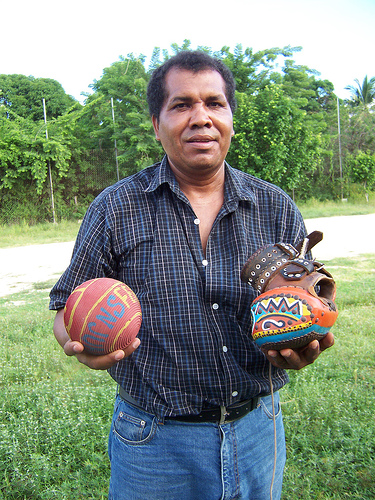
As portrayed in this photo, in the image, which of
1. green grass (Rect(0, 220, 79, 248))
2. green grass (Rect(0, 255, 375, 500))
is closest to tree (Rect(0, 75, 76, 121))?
green grass (Rect(0, 220, 79, 248))

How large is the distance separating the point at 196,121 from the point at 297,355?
1.08 metres

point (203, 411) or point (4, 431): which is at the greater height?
point (203, 411)

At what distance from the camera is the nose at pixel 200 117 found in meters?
2.10

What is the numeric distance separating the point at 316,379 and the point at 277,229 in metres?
2.71

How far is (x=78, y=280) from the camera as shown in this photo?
2.12 metres

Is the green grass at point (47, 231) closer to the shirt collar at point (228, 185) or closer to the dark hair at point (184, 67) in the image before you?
the dark hair at point (184, 67)

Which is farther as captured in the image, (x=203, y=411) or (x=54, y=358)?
(x=54, y=358)

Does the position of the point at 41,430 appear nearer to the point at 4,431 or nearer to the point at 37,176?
the point at 4,431

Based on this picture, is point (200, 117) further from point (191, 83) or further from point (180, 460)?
point (180, 460)

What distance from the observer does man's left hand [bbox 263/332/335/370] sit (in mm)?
1898

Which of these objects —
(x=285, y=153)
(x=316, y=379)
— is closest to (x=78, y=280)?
(x=316, y=379)

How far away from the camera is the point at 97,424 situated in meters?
3.85

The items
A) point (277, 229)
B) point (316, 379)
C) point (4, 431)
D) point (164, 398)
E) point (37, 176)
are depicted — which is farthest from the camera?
point (37, 176)

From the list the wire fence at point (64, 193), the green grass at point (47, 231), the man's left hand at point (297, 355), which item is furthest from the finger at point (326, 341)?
the wire fence at point (64, 193)
